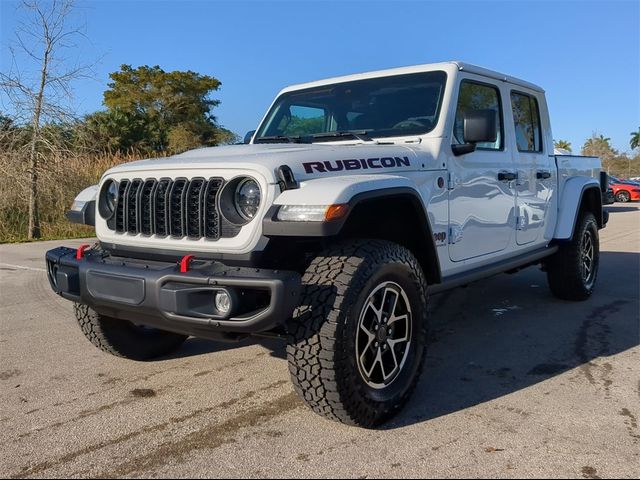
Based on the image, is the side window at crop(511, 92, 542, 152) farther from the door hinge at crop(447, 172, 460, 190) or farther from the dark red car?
the dark red car

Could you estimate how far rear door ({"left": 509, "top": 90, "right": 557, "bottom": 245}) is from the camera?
465cm

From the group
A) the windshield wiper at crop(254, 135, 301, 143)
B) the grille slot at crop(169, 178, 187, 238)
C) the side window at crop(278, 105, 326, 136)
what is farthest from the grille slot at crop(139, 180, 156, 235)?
the side window at crop(278, 105, 326, 136)


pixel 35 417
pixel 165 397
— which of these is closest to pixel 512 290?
pixel 165 397

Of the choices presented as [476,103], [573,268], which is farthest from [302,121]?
[573,268]

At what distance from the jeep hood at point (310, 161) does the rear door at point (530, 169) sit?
56.0 inches

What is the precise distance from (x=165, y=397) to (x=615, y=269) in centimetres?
653

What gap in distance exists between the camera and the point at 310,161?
9.66 ft

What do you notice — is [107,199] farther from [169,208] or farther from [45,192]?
[45,192]

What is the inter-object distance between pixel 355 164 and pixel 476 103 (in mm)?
1547

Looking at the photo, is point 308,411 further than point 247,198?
Yes

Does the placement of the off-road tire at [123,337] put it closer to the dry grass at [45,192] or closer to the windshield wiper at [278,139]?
the windshield wiper at [278,139]

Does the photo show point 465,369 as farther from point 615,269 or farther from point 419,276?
point 615,269

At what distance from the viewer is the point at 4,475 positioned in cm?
241

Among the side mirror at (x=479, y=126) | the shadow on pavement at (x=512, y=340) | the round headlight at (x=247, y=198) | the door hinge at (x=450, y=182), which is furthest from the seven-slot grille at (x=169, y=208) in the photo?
the side mirror at (x=479, y=126)
